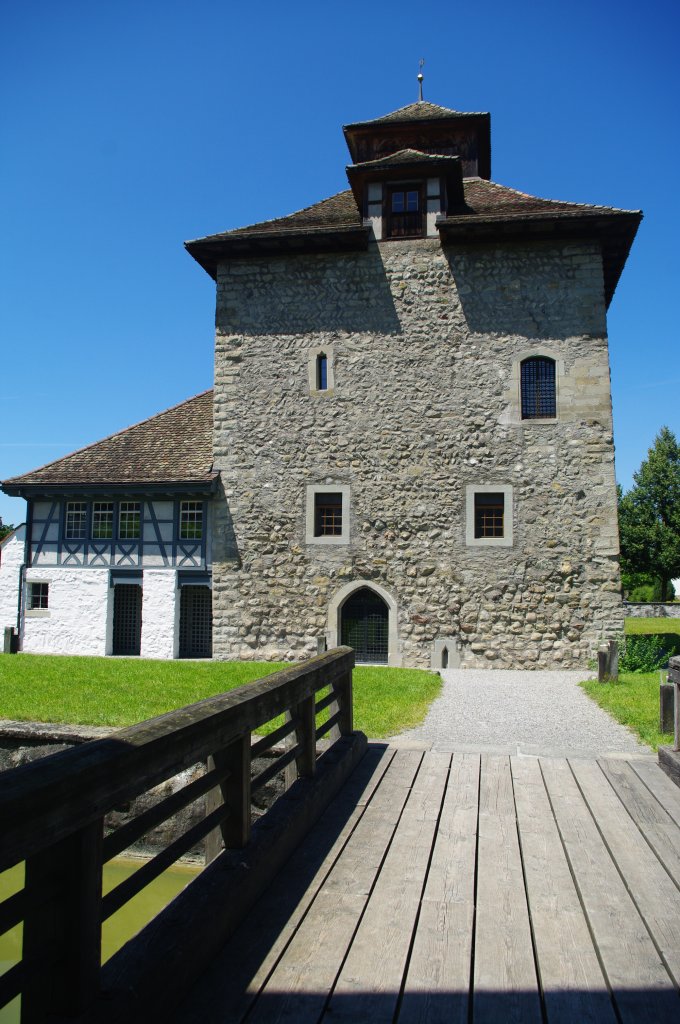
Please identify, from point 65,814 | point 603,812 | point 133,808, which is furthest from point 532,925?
point 133,808

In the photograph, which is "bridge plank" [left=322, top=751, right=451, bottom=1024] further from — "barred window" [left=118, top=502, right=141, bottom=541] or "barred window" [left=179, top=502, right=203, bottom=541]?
"barred window" [left=118, top=502, right=141, bottom=541]

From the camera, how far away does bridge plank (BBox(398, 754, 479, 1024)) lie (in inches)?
92.4

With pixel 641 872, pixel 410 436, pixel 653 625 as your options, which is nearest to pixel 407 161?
pixel 410 436

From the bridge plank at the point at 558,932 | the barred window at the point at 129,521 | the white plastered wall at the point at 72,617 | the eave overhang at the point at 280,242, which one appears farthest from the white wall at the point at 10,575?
the bridge plank at the point at 558,932

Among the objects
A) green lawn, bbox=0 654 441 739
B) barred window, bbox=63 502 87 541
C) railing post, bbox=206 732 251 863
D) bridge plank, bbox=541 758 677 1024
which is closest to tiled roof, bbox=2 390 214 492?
barred window, bbox=63 502 87 541

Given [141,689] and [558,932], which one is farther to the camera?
[141,689]

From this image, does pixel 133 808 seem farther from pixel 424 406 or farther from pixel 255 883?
pixel 424 406

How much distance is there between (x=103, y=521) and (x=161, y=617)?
3028 millimetres

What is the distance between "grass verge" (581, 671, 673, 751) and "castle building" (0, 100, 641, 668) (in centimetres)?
287

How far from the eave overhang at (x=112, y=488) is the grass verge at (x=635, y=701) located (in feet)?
31.0

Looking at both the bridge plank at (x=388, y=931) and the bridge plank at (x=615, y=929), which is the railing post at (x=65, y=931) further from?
the bridge plank at (x=615, y=929)

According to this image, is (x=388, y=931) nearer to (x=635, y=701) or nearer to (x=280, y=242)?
(x=635, y=701)

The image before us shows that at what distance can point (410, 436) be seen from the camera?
16312 mm

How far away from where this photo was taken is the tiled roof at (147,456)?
18.3 m
